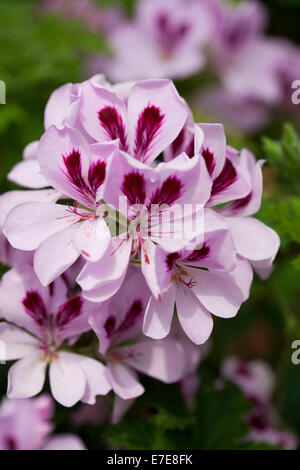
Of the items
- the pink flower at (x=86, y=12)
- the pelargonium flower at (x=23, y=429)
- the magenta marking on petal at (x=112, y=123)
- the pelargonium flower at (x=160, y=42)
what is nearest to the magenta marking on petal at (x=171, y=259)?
the magenta marking on petal at (x=112, y=123)

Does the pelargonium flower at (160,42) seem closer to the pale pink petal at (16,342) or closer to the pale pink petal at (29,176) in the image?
the pale pink petal at (29,176)

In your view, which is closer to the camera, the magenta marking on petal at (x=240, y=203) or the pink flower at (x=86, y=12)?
the magenta marking on petal at (x=240, y=203)

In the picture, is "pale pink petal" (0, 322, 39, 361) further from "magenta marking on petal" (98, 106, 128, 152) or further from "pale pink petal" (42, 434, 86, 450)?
"magenta marking on petal" (98, 106, 128, 152)

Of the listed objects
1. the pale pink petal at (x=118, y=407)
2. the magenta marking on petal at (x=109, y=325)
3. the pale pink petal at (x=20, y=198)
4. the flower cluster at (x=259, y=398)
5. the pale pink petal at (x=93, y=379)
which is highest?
the pale pink petal at (x=20, y=198)

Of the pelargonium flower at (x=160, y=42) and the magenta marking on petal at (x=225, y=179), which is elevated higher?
the magenta marking on petal at (x=225, y=179)

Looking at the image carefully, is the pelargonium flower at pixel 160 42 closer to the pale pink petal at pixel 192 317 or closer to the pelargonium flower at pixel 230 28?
the pelargonium flower at pixel 230 28

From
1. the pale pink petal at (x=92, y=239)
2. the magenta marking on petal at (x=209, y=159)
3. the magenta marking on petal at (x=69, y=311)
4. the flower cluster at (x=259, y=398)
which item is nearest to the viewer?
the pale pink petal at (x=92, y=239)

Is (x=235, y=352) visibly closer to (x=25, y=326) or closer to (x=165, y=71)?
(x=165, y=71)

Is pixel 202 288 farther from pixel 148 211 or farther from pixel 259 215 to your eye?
pixel 259 215

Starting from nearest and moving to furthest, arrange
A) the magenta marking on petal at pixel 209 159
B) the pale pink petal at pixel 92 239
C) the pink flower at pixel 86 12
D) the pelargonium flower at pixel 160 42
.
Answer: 1. the pale pink petal at pixel 92 239
2. the magenta marking on petal at pixel 209 159
3. the pelargonium flower at pixel 160 42
4. the pink flower at pixel 86 12
